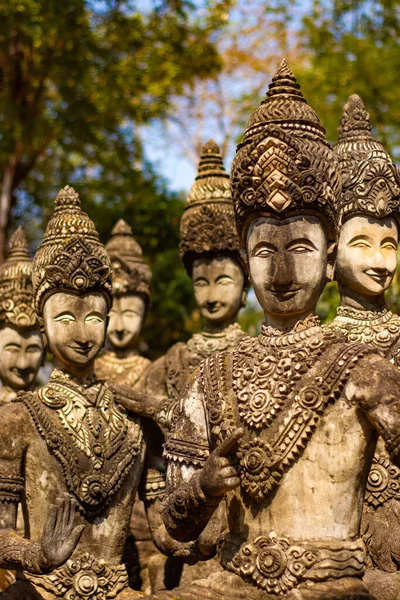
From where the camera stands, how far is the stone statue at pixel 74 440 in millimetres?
6680

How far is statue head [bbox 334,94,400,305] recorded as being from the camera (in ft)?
24.0

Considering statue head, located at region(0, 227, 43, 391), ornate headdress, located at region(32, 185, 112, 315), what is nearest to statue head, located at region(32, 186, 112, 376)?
ornate headdress, located at region(32, 185, 112, 315)

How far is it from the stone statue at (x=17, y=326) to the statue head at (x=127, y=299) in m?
1.04

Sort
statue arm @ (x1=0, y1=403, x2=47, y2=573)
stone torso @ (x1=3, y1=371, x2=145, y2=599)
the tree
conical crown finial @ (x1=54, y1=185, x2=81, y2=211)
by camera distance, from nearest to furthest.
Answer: statue arm @ (x1=0, y1=403, x2=47, y2=573), stone torso @ (x1=3, y1=371, x2=145, y2=599), conical crown finial @ (x1=54, y1=185, x2=81, y2=211), the tree

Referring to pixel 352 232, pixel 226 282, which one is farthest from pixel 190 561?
pixel 226 282

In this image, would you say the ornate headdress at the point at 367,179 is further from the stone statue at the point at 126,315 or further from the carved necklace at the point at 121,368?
the carved necklace at the point at 121,368

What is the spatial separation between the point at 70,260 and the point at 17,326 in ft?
6.90

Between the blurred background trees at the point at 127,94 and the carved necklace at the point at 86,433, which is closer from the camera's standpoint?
the carved necklace at the point at 86,433

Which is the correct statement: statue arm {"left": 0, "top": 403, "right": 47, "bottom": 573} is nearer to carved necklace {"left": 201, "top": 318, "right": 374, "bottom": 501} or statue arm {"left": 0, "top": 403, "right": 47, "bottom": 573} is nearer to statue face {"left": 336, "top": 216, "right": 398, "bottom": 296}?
carved necklace {"left": 201, "top": 318, "right": 374, "bottom": 501}

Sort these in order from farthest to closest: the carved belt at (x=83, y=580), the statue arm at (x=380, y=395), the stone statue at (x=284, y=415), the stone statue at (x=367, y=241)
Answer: the stone statue at (x=367, y=241) < the carved belt at (x=83, y=580) < the stone statue at (x=284, y=415) < the statue arm at (x=380, y=395)

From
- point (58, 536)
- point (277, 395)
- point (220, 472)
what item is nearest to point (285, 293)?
point (277, 395)

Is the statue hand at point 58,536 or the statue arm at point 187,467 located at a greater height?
the statue arm at point 187,467

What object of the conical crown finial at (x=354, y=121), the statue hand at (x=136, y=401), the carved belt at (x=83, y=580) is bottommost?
the carved belt at (x=83, y=580)

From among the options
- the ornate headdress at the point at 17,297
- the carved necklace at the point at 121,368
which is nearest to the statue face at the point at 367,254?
the ornate headdress at the point at 17,297
